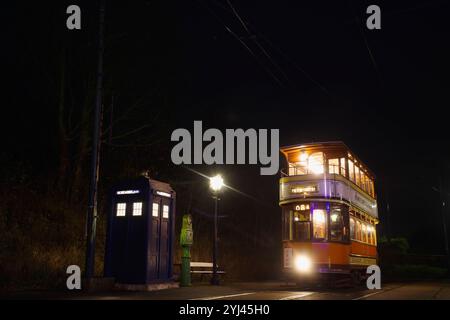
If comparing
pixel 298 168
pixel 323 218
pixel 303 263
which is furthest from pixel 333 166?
pixel 303 263

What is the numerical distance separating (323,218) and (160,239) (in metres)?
5.84

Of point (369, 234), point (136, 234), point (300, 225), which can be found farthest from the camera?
point (369, 234)

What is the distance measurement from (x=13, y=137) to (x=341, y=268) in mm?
11599

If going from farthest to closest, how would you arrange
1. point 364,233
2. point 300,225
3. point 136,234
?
point 364,233
point 300,225
point 136,234

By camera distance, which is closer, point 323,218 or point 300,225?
point 323,218

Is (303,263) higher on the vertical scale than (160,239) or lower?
lower

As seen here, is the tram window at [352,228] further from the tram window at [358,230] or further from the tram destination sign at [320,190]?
the tram destination sign at [320,190]

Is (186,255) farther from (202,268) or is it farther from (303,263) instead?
(202,268)

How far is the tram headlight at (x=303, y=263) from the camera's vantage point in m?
15.4

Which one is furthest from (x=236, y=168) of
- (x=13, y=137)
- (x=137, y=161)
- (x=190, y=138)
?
(x=13, y=137)

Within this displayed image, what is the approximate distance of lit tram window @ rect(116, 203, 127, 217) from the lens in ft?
40.4

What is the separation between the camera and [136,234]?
39.5ft

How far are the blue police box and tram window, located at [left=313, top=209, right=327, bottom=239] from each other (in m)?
5.48

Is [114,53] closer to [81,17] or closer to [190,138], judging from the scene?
[81,17]
